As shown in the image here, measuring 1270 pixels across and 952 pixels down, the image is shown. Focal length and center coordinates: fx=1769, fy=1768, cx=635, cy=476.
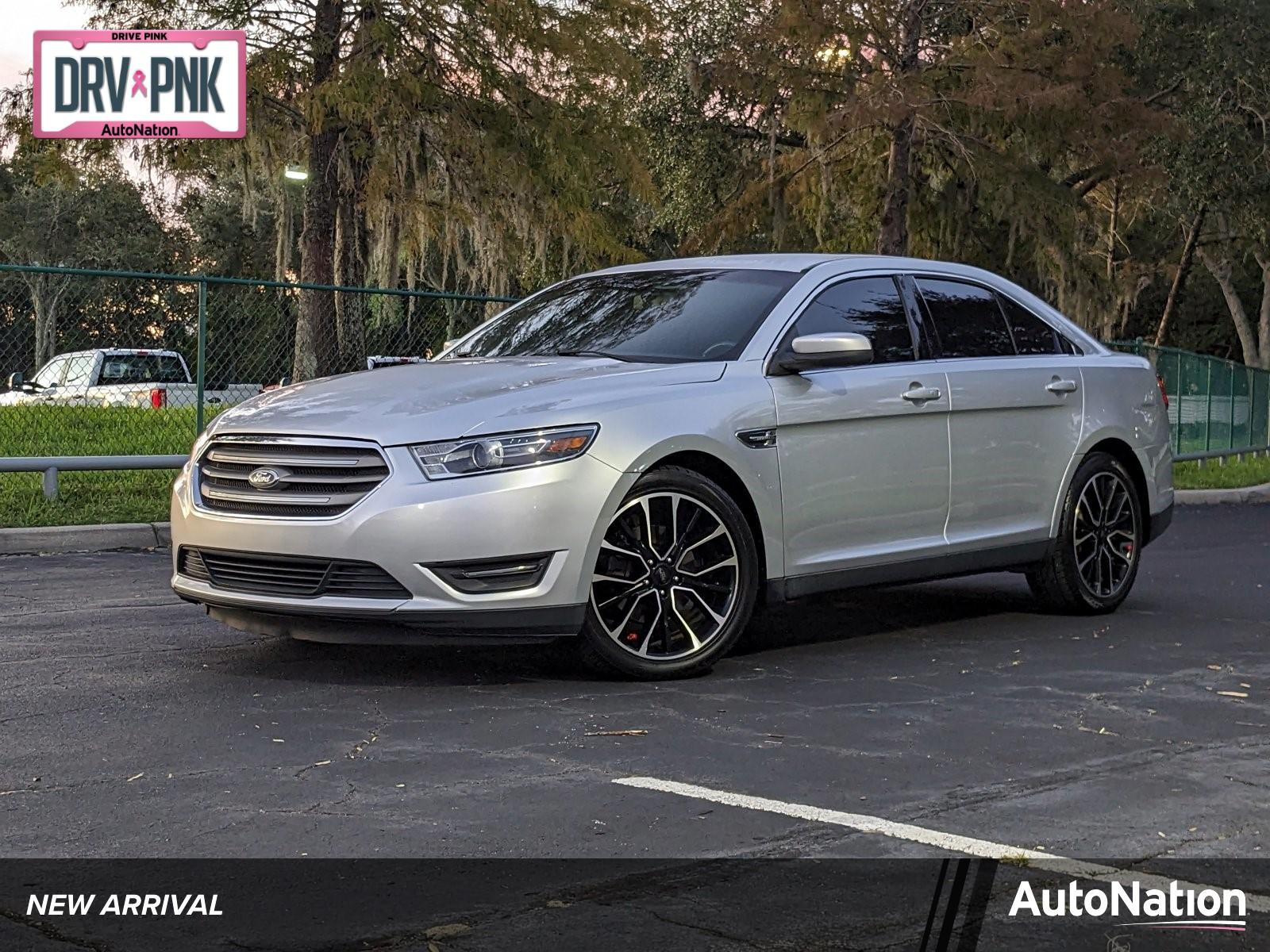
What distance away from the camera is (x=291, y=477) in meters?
6.55

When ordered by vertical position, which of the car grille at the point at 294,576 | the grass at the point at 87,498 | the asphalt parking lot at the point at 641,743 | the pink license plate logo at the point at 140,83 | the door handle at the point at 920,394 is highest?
the pink license plate logo at the point at 140,83

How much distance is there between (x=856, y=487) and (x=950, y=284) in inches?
58.9

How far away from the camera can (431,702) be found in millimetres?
6406

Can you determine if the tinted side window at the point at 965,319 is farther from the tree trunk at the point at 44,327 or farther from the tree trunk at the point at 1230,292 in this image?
the tree trunk at the point at 1230,292

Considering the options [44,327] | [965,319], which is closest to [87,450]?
[44,327]

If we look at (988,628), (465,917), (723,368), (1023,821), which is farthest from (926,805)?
(988,628)

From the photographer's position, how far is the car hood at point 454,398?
648 cm

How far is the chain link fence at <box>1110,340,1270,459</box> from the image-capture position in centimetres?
2227

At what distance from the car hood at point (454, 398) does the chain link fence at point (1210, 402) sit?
46.1ft

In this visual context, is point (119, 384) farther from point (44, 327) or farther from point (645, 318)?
point (645, 318)

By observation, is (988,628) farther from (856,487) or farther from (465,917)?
(465,917)

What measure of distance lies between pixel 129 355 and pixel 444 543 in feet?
26.6

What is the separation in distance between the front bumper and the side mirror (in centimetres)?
106

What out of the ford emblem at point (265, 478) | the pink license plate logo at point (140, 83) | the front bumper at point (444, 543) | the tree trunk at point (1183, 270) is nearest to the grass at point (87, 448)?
the ford emblem at point (265, 478)
